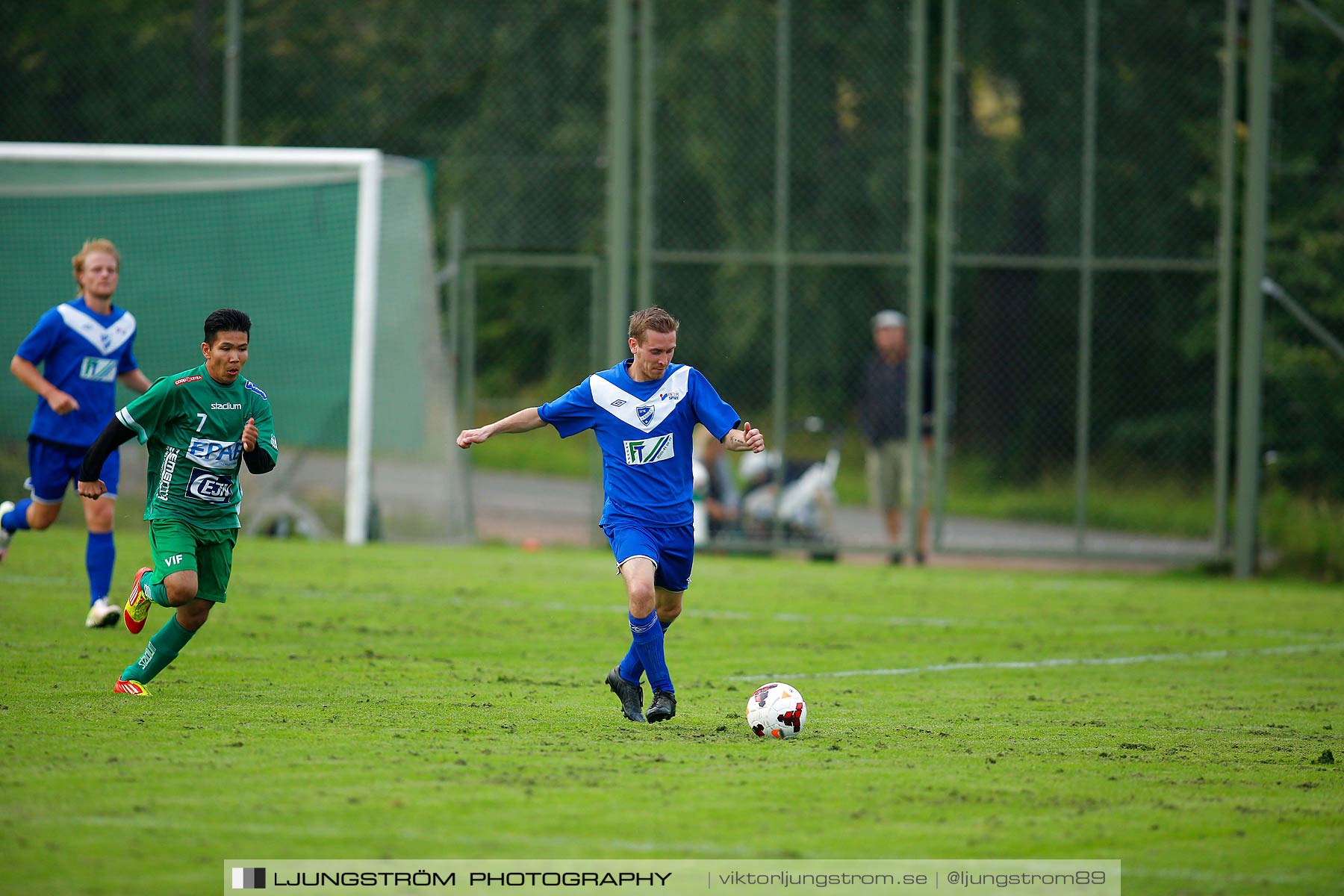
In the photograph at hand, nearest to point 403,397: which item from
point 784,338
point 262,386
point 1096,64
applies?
point 262,386

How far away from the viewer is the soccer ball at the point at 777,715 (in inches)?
259

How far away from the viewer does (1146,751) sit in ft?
21.5

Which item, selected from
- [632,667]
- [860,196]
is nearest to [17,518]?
[632,667]

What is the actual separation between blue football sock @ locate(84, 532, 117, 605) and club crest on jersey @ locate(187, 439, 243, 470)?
2.42 m

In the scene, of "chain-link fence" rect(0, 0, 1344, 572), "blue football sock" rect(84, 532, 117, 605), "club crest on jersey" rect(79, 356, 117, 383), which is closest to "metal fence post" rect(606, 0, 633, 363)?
"chain-link fence" rect(0, 0, 1344, 572)

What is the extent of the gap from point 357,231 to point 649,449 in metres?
9.70

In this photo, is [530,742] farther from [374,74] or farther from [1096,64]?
[374,74]

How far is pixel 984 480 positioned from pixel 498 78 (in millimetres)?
7380

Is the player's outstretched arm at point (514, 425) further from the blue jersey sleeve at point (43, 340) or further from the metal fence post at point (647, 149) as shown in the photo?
the metal fence post at point (647, 149)

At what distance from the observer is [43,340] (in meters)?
9.42

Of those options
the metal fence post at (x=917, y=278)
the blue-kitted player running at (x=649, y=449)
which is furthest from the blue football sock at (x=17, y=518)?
the metal fence post at (x=917, y=278)

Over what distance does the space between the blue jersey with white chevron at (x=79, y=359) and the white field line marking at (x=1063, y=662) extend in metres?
4.30

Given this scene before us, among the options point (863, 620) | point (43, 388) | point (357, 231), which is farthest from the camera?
point (357, 231)

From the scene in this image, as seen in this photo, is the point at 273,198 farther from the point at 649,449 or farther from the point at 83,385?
the point at 649,449
